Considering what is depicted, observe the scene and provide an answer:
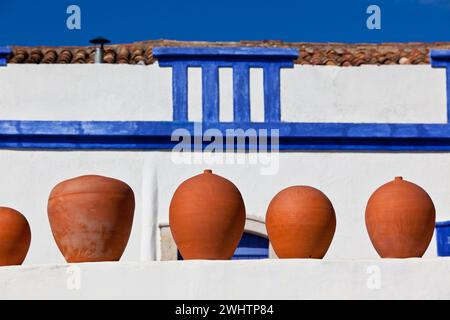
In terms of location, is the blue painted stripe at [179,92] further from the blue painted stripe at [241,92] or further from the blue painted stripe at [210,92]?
the blue painted stripe at [241,92]

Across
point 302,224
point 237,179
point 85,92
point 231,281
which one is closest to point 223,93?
point 237,179

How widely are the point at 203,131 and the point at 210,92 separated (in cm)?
55

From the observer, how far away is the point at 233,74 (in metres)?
11.8

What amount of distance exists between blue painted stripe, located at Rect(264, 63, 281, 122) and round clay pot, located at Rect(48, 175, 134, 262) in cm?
420

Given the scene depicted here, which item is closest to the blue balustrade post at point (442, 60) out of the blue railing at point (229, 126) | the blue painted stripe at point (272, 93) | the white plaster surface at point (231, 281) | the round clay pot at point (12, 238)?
the blue railing at point (229, 126)

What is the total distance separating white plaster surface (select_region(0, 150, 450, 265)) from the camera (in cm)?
1113

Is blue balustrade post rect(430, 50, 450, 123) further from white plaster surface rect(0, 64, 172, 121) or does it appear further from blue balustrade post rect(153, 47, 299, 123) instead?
white plaster surface rect(0, 64, 172, 121)

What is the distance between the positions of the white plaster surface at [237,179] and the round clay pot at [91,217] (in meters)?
3.50

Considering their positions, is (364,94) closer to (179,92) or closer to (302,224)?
(179,92)

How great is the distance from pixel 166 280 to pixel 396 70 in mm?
5642

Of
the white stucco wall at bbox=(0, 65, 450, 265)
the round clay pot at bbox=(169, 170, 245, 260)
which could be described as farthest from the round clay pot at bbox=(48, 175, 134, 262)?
the white stucco wall at bbox=(0, 65, 450, 265)

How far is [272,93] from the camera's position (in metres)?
11.7
